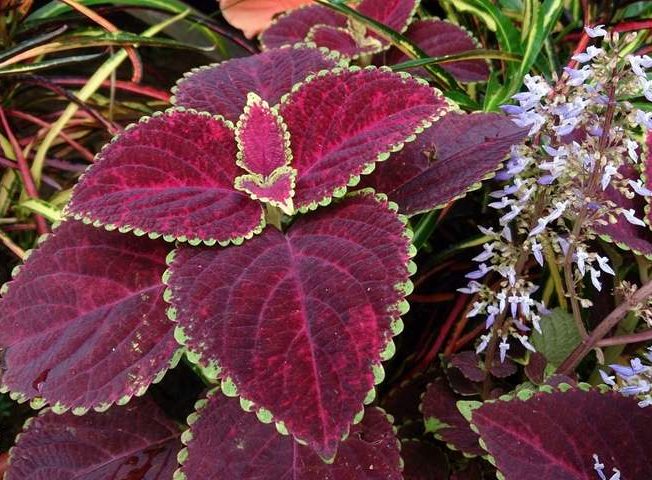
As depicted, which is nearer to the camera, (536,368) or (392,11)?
(536,368)

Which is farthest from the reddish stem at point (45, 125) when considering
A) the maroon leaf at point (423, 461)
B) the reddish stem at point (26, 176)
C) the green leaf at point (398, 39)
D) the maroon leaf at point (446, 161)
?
the maroon leaf at point (423, 461)

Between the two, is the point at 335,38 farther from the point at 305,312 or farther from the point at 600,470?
the point at 600,470

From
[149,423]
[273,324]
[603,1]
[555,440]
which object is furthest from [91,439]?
[603,1]

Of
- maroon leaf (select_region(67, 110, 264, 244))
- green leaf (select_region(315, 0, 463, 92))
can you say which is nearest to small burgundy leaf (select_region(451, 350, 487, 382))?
maroon leaf (select_region(67, 110, 264, 244))

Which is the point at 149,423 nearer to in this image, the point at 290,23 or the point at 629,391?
the point at 629,391

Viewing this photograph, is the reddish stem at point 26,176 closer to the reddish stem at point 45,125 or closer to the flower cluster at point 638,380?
the reddish stem at point 45,125

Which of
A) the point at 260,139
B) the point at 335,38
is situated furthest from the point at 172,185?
the point at 335,38
